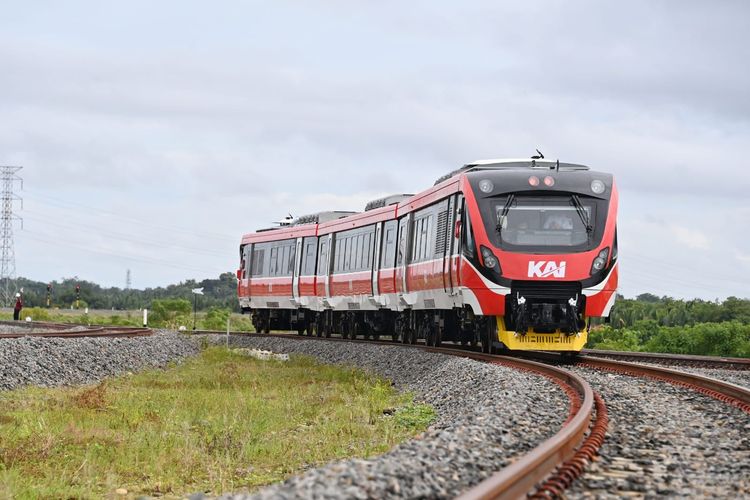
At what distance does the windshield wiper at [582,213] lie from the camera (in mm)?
18453

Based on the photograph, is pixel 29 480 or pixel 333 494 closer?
pixel 333 494

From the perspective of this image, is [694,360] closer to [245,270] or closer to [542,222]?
[542,222]

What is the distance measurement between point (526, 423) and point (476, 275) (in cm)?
874

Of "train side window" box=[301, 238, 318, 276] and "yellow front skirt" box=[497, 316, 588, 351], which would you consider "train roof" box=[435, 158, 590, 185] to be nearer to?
"yellow front skirt" box=[497, 316, 588, 351]

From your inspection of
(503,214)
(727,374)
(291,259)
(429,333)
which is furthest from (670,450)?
(291,259)

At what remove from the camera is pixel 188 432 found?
13.8m

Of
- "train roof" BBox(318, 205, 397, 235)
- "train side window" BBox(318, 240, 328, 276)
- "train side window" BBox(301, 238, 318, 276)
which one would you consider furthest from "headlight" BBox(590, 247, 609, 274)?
"train side window" BBox(301, 238, 318, 276)

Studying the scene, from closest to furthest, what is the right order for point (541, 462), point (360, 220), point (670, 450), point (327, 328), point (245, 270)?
1. point (541, 462)
2. point (670, 450)
3. point (360, 220)
4. point (327, 328)
5. point (245, 270)

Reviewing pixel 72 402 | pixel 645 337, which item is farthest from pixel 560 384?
pixel 645 337

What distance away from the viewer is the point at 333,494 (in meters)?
6.04

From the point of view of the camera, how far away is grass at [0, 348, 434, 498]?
11.0 meters

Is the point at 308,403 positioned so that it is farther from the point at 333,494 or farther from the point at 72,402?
the point at 333,494

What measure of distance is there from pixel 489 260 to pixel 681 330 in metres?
13.9

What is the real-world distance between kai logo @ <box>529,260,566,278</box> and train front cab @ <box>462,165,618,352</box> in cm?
2
